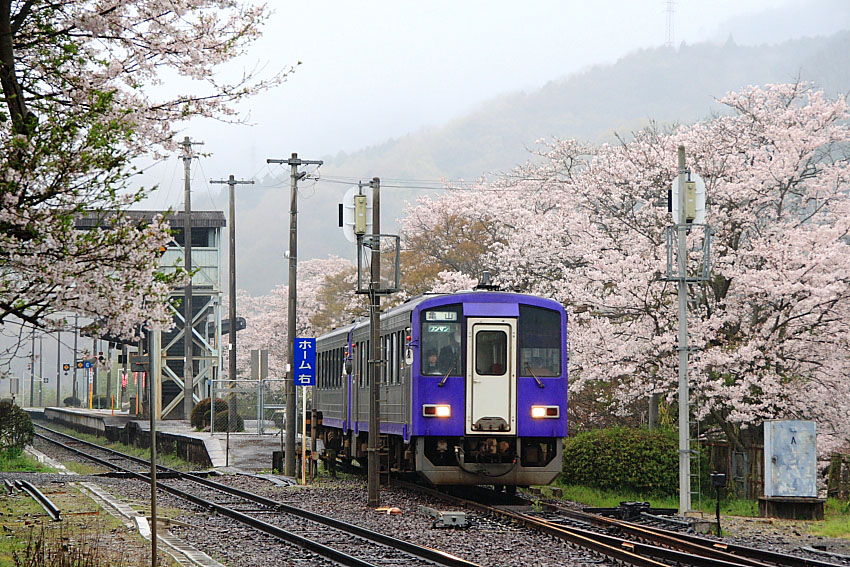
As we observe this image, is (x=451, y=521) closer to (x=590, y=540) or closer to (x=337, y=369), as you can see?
(x=590, y=540)

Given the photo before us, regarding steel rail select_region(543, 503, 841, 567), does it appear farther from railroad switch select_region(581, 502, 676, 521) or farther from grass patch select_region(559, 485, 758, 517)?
grass patch select_region(559, 485, 758, 517)

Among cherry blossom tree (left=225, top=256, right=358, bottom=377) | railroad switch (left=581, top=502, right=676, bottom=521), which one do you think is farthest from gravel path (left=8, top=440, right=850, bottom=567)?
cherry blossom tree (left=225, top=256, right=358, bottom=377)

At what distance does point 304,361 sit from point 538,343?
567 cm

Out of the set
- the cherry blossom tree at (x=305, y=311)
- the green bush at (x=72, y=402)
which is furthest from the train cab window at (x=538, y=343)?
the green bush at (x=72, y=402)

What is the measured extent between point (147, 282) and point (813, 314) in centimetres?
1486

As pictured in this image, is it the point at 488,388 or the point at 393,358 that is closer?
the point at 488,388

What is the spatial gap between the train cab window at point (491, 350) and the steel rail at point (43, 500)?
608cm

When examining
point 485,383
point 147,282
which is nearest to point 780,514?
point 485,383

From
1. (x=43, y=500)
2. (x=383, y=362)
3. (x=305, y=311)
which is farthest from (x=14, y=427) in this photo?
(x=305, y=311)

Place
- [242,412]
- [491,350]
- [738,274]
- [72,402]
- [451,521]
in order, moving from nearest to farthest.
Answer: [451,521] → [491,350] → [738,274] → [242,412] → [72,402]

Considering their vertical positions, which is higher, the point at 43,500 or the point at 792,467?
the point at 792,467

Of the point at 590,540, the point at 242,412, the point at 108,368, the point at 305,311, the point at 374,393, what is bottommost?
the point at 242,412

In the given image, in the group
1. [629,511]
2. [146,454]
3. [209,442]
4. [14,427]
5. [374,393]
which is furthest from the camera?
[146,454]

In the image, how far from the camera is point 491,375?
15719 millimetres
